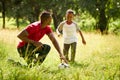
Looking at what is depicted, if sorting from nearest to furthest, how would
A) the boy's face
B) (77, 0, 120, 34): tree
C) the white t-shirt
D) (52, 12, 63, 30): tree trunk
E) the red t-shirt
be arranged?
the red t-shirt
the boy's face
the white t-shirt
(77, 0, 120, 34): tree
(52, 12, 63, 30): tree trunk

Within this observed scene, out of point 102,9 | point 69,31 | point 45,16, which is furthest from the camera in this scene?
point 102,9

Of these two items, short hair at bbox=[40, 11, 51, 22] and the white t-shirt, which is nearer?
short hair at bbox=[40, 11, 51, 22]

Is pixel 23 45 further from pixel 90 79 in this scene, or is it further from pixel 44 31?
→ pixel 90 79

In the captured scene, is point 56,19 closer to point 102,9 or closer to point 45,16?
point 102,9

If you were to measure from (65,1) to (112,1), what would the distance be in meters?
5.24

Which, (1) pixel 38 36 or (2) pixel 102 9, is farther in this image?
(2) pixel 102 9

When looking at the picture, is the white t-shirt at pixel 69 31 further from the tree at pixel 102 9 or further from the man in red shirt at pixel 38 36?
the tree at pixel 102 9

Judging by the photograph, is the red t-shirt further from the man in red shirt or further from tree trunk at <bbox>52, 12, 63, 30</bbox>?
tree trunk at <bbox>52, 12, 63, 30</bbox>

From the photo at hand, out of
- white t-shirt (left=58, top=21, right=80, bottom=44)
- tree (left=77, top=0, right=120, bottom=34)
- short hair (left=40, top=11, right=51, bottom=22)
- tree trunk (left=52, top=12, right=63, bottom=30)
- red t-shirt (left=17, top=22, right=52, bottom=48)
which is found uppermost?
short hair (left=40, top=11, right=51, bottom=22)

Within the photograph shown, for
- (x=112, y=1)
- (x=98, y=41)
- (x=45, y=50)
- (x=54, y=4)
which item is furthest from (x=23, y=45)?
(x=54, y=4)

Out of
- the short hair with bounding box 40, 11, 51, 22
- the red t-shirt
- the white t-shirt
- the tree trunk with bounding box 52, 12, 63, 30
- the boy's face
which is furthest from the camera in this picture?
the tree trunk with bounding box 52, 12, 63, 30

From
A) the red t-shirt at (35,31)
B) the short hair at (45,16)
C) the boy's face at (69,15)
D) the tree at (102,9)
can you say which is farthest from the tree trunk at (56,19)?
the short hair at (45,16)

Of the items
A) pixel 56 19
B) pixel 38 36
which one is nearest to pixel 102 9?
pixel 56 19

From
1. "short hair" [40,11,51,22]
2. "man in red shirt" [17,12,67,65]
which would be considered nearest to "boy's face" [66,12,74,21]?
"man in red shirt" [17,12,67,65]
